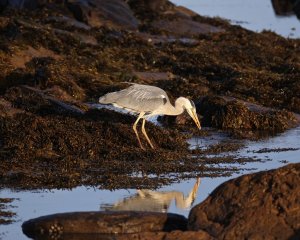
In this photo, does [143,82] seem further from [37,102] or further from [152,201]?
[152,201]

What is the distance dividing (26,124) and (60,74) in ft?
13.1

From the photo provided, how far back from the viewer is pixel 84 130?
13.4 m

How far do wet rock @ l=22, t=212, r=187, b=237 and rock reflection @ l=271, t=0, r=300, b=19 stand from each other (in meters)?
26.6

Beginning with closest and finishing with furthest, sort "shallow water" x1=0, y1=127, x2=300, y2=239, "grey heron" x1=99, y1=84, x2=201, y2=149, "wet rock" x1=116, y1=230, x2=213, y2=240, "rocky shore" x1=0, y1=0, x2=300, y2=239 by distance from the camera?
"wet rock" x1=116, y1=230, x2=213, y2=240
"rocky shore" x1=0, y1=0, x2=300, y2=239
"shallow water" x1=0, y1=127, x2=300, y2=239
"grey heron" x1=99, y1=84, x2=201, y2=149

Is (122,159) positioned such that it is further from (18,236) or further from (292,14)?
(292,14)

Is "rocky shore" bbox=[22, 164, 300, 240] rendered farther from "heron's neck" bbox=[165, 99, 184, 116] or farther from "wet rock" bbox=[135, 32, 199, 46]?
"wet rock" bbox=[135, 32, 199, 46]

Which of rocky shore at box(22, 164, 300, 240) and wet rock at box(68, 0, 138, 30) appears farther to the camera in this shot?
wet rock at box(68, 0, 138, 30)

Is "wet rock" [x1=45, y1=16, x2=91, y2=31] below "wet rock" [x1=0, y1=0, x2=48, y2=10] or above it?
below

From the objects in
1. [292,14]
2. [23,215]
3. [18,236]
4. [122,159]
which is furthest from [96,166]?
[292,14]

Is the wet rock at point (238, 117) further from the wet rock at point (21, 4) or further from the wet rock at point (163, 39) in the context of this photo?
the wet rock at point (21, 4)

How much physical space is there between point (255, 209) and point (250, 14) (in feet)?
87.8

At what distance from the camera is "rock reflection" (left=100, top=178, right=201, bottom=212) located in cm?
1007

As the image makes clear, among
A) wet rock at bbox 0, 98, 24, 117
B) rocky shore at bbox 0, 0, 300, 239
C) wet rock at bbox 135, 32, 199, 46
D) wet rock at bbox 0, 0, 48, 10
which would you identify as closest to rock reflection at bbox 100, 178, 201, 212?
rocky shore at bbox 0, 0, 300, 239

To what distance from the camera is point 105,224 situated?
898 cm
